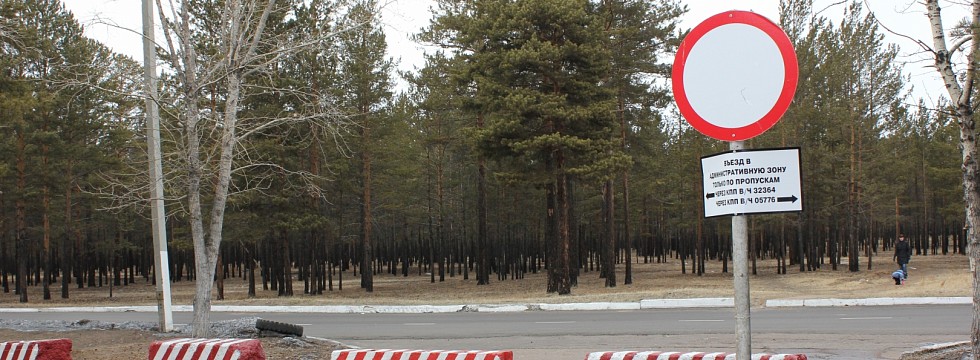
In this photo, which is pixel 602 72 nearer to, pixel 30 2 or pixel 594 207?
pixel 30 2

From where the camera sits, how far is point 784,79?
3709 mm

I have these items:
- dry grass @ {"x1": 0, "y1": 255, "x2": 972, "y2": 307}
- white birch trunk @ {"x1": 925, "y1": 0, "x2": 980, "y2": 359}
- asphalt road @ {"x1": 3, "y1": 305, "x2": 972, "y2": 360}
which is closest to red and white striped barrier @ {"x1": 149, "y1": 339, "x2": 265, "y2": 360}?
asphalt road @ {"x1": 3, "y1": 305, "x2": 972, "y2": 360}

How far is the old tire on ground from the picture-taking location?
41.3 ft

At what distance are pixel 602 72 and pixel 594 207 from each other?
106 feet

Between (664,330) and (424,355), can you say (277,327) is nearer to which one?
(424,355)

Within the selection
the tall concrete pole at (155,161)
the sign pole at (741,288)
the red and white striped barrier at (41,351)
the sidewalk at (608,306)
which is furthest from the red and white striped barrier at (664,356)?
the sidewalk at (608,306)

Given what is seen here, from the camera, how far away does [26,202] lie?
43000 mm

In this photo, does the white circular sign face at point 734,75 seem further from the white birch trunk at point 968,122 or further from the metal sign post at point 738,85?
the white birch trunk at point 968,122

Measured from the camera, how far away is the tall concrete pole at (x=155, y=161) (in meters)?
12.2

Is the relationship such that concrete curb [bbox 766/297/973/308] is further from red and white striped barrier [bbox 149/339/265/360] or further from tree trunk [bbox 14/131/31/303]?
tree trunk [bbox 14/131/31/303]

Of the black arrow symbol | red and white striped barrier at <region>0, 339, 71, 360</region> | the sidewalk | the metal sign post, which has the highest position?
the metal sign post

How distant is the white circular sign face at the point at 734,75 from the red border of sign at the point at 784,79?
2 centimetres

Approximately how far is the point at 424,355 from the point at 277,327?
6.60m

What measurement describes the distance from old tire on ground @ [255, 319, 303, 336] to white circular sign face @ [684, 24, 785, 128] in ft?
33.2
